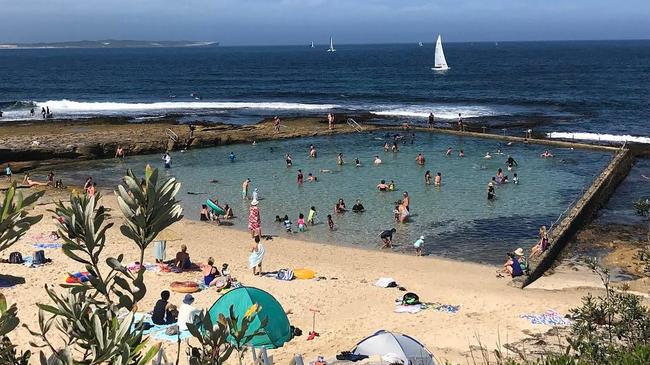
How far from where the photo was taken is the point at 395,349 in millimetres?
11281

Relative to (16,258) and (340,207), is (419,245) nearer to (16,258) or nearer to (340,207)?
(340,207)

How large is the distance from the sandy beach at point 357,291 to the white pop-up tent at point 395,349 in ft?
2.81

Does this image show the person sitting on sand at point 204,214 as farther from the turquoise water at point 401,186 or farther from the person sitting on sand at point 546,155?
the person sitting on sand at point 546,155

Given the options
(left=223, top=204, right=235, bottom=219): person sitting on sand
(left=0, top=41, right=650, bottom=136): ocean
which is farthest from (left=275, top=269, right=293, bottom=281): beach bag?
(left=0, top=41, right=650, bottom=136): ocean

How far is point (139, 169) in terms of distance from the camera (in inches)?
1257

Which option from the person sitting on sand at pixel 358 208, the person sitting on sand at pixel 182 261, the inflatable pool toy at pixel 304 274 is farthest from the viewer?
the person sitting on sand at pixel 358 208

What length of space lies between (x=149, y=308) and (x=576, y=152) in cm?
2815

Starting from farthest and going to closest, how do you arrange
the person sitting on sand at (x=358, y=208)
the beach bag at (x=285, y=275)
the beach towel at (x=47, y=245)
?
the person sitting on sand at (x=358, y=208) < the beach towel at (x=47, y=245) < the beach bag at (x=285, y=275)

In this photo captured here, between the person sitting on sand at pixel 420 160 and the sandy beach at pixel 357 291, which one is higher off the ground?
the person sitting on sand at pixel 420 160

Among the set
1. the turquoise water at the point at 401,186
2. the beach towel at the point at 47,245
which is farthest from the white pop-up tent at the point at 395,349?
the beach towel at the point at 47,245

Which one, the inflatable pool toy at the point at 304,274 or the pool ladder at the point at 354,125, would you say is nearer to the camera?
the inflatable pool toy at the point at 304,274

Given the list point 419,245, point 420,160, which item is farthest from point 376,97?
point 419,245

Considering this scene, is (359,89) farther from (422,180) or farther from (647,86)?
(422,180)

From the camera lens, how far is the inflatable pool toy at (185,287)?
1553 centimetres
